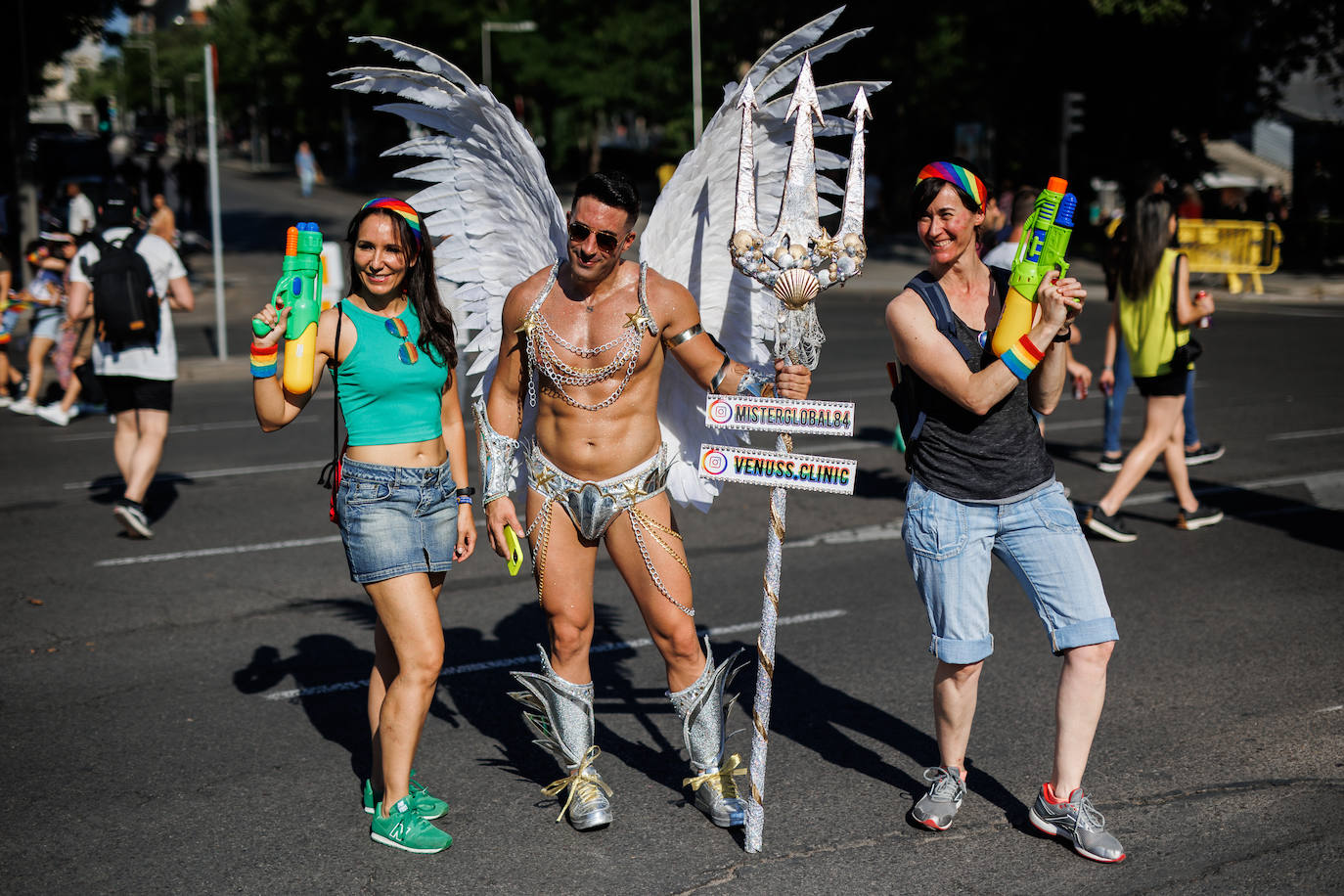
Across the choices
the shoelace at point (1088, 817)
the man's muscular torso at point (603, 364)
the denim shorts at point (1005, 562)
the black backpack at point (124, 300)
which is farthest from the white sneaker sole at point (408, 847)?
the black backpack at point (124, 300)

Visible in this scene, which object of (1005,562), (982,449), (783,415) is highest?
(783,415)

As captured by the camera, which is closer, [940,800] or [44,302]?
[940,800]

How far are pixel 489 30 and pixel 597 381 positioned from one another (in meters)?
46.4

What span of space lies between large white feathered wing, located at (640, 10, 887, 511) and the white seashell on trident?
23cm

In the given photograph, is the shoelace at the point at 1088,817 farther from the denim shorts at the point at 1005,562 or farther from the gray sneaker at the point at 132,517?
the gray sneaker at the point at 132,517

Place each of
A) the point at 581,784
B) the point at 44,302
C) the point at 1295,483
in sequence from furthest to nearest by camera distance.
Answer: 1. the point at 44,302
2. the point at 1295,483
3. the point at 581,784

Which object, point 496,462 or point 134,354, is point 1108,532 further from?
point 134,354

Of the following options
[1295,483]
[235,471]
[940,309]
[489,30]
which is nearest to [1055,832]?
[940,309]

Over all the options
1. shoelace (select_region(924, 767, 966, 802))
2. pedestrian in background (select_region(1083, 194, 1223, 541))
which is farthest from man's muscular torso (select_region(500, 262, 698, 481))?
pedestrian in background (select_region(1083, 194, 1223, 541))

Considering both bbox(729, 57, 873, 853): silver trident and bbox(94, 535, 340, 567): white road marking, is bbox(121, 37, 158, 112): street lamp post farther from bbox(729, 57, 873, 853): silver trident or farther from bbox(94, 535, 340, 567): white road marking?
bbox(729, 57, 873, 853): silver trident

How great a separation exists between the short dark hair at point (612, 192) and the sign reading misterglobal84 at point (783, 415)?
0.64 metres

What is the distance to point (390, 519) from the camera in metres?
3.93

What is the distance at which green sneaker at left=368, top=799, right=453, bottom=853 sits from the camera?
155 inches

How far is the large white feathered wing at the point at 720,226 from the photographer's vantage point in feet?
13.6
